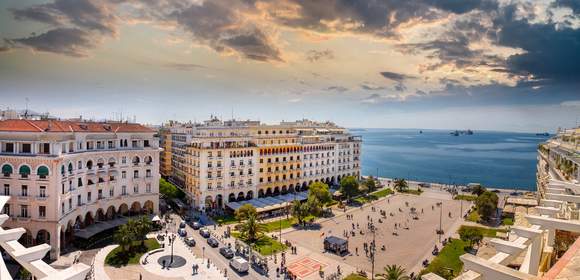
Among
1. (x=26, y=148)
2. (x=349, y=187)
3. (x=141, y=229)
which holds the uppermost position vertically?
(x=26, y=148)

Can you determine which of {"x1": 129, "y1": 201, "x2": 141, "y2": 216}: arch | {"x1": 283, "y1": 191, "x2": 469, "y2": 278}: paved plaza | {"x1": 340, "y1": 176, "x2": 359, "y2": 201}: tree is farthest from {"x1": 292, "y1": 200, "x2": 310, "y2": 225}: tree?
{"x1": 129, "y1": 201, "x2": 141, "y2": 216}: arch

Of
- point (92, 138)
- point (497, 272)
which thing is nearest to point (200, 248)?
point (92, 138)

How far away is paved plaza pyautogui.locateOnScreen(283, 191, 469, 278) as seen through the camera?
4727 centimetres

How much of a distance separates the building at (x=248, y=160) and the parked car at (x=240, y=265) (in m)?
26.8

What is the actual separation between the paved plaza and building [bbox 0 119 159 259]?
2967 cm

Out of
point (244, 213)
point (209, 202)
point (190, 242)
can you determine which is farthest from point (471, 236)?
point (209, 202)

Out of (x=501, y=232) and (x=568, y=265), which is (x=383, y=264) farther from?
(x=568, y=265)

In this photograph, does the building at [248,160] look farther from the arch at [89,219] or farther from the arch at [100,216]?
the arch at [89,219]

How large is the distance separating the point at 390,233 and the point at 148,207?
45.4 meters

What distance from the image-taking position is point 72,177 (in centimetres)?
4819

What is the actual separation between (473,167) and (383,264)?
161366 mm

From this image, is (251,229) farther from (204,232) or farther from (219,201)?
(219,201)

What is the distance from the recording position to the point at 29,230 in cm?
4381

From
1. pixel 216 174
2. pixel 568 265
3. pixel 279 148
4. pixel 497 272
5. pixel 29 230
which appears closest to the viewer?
pixel 568 265
